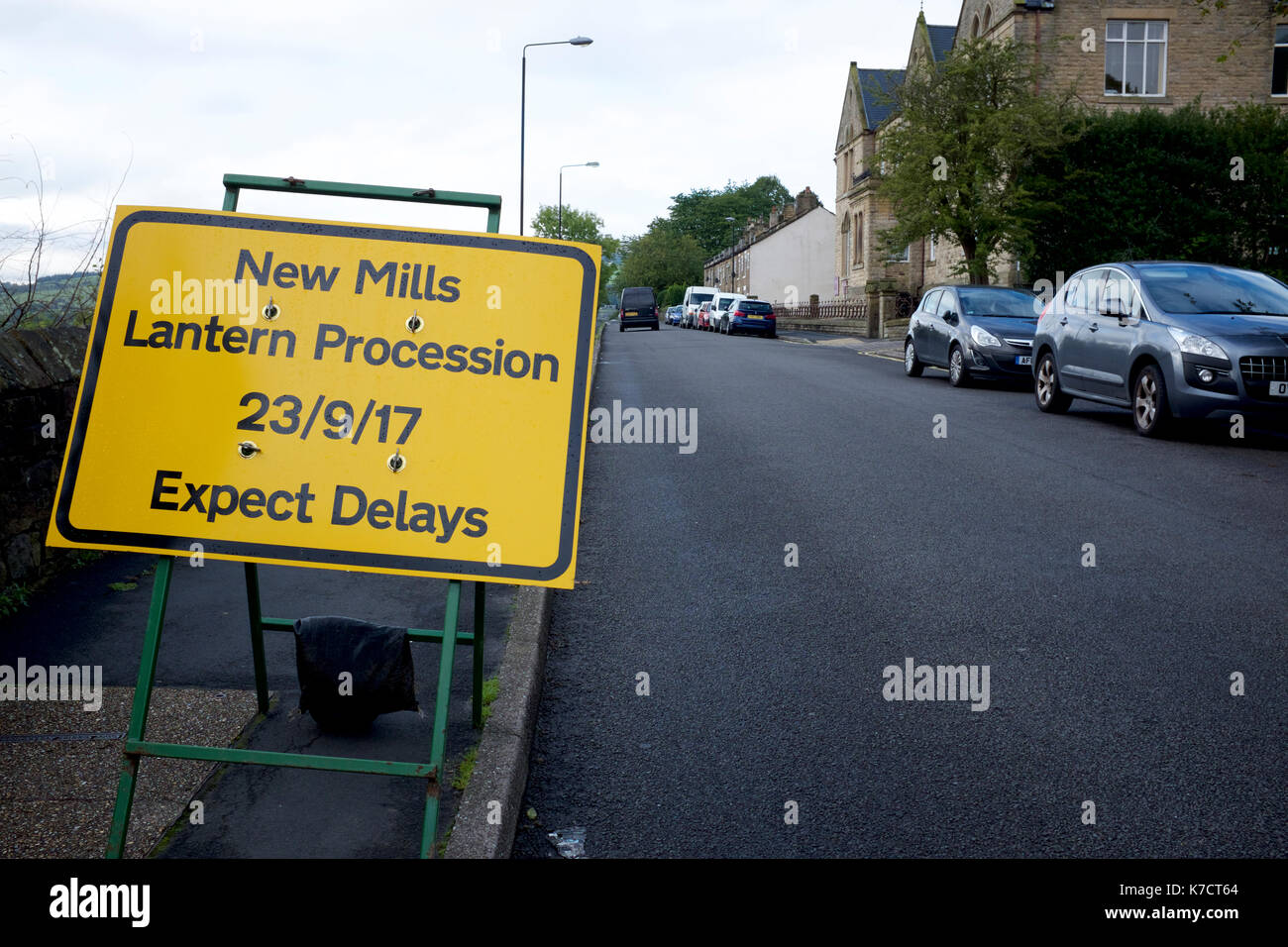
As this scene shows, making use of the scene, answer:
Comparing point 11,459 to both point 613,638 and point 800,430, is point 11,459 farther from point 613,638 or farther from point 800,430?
point 800,430

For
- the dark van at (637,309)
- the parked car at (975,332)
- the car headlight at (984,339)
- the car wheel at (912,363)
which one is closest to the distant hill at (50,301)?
the parked car at (975,332)

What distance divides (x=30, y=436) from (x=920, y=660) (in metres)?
4.58

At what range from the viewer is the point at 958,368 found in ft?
59.2

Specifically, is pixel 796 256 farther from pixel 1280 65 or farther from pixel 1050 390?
pixel 1050 390

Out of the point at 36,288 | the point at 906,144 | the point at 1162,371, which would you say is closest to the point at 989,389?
the point at 1162,371

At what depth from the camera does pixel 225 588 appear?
6.15m

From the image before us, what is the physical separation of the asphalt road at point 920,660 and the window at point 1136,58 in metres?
29.0

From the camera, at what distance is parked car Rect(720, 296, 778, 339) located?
45.7 meters

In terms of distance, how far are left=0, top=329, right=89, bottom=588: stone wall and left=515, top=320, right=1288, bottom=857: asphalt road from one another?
272 cm

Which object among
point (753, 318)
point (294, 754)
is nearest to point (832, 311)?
point (753, 318)
